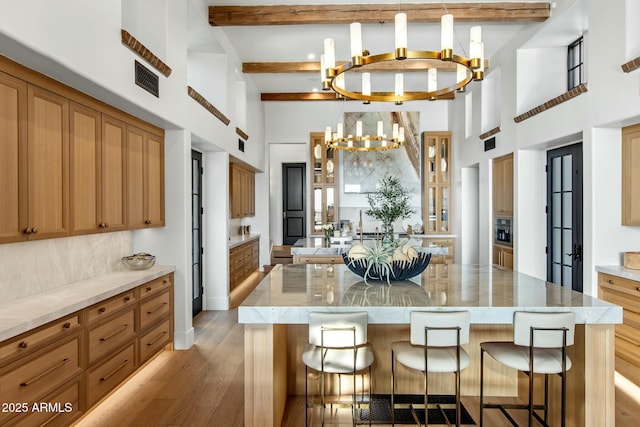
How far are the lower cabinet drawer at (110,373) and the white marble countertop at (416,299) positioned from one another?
4.09 feet

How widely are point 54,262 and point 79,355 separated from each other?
83 cm

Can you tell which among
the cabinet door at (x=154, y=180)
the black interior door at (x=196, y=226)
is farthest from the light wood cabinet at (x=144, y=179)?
the black interior door at (x=196, y=226)

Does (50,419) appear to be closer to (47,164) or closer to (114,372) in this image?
(114,372)

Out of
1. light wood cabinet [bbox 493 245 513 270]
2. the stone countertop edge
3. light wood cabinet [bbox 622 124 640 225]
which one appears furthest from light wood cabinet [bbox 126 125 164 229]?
light wood cabinet [bbox 493 245 513 270]

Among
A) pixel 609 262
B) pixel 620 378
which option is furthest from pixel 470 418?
pixel 609 262

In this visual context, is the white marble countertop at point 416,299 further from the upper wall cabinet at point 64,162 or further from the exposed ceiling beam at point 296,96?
the exposed ceiling beam at point 296,96

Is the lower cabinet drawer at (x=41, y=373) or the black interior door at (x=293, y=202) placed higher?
the black interior door at (x=293, y=202)

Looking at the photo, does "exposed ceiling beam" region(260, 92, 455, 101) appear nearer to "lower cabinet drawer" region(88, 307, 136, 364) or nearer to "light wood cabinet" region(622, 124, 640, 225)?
"light wood cabinet" region(622, 124, 640, 225)

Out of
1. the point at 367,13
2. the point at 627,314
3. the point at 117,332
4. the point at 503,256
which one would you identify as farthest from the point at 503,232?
the point at 117,332

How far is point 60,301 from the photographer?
2521 mm

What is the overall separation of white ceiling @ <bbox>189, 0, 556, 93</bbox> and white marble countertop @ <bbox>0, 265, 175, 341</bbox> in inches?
121

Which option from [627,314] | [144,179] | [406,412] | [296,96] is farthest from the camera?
[296,96]

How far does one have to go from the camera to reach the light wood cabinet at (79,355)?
206cm

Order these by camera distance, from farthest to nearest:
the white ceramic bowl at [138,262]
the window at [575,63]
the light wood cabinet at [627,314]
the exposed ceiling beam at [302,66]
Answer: the exposed ceiling beam at [302,66], the window at [575,63], the white ceramic bowl at [138,262], the light wood cabinet at [627,314]
